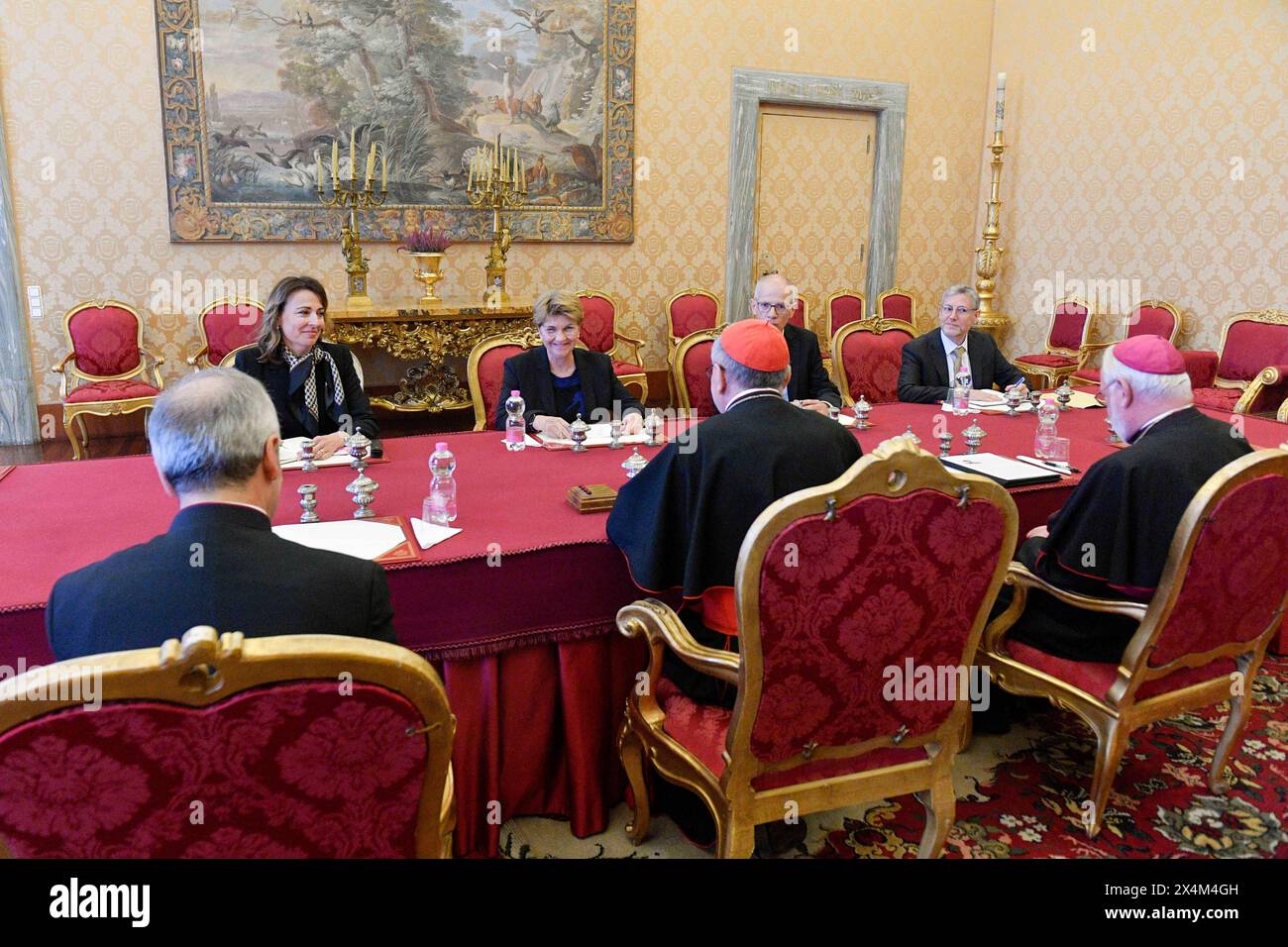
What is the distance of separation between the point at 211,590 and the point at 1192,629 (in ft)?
7.70

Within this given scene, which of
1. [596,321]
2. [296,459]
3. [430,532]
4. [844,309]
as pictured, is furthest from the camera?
[844,309]

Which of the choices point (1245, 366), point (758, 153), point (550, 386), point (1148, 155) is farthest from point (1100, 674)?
point (758, 153)

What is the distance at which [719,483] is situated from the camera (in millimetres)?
2328

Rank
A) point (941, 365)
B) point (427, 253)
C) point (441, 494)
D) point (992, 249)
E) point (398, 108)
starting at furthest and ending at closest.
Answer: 1. point (992, 249)
2. point (398, 108)
3. point (427, 253)
4. point (941, 365)
5. point (441, 494)

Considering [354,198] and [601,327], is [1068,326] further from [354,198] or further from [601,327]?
[354,198]

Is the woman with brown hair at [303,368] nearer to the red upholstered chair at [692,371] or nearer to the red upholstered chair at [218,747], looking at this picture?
the red upholstered chair at [692,371]

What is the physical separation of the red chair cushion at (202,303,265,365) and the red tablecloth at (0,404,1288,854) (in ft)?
13.0

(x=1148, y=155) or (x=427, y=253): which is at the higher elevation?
(x=1148, y=155)

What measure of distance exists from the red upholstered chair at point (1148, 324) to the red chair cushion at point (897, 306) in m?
1.54

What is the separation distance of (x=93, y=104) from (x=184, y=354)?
5.72 ft

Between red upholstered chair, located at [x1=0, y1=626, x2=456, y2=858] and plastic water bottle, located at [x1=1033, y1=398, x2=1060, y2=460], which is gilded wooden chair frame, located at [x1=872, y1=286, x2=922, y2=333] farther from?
red upholstered chair, located at [x1=0, y1=626, x2=456, y2=858]

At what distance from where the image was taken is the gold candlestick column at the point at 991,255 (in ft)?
29.0

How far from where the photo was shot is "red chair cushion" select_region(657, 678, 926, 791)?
216 centimetres

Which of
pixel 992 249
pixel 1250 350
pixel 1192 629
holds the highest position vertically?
pixel 992 249
